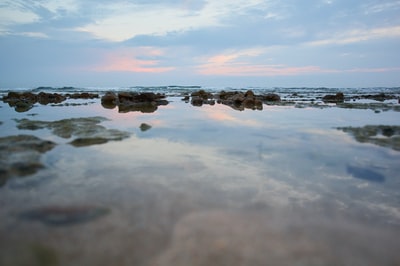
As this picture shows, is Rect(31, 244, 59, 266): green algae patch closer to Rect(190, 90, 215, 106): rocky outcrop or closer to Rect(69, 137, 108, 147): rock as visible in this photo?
Rect(69, 137, 108, 147): rock

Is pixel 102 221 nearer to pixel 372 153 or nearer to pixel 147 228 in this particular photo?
pixel 147 228

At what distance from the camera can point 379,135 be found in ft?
28.5

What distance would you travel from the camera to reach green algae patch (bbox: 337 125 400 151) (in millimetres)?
7487

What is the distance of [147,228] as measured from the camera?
10.2 ft

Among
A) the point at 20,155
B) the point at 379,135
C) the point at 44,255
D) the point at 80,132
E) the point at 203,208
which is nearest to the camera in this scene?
the point at 44,255

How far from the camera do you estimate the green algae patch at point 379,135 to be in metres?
7.49

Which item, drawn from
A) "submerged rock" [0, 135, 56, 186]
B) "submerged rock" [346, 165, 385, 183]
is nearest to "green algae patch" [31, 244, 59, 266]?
"submerged rock" [0, 135, 56, 186]

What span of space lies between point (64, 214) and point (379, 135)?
8427 millimetres

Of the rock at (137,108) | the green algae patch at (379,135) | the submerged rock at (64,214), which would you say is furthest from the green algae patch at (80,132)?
the rock at (137,108)

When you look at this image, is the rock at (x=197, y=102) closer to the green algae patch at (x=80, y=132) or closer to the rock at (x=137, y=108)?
the rock at (x=137, y=108)

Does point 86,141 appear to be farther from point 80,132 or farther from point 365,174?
point 365,174

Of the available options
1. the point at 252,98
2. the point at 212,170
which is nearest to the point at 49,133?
the point at 212,170

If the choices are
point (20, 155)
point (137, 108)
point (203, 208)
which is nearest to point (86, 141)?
point (20, 155)

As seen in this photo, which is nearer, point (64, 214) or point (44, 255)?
point (44, 255)
